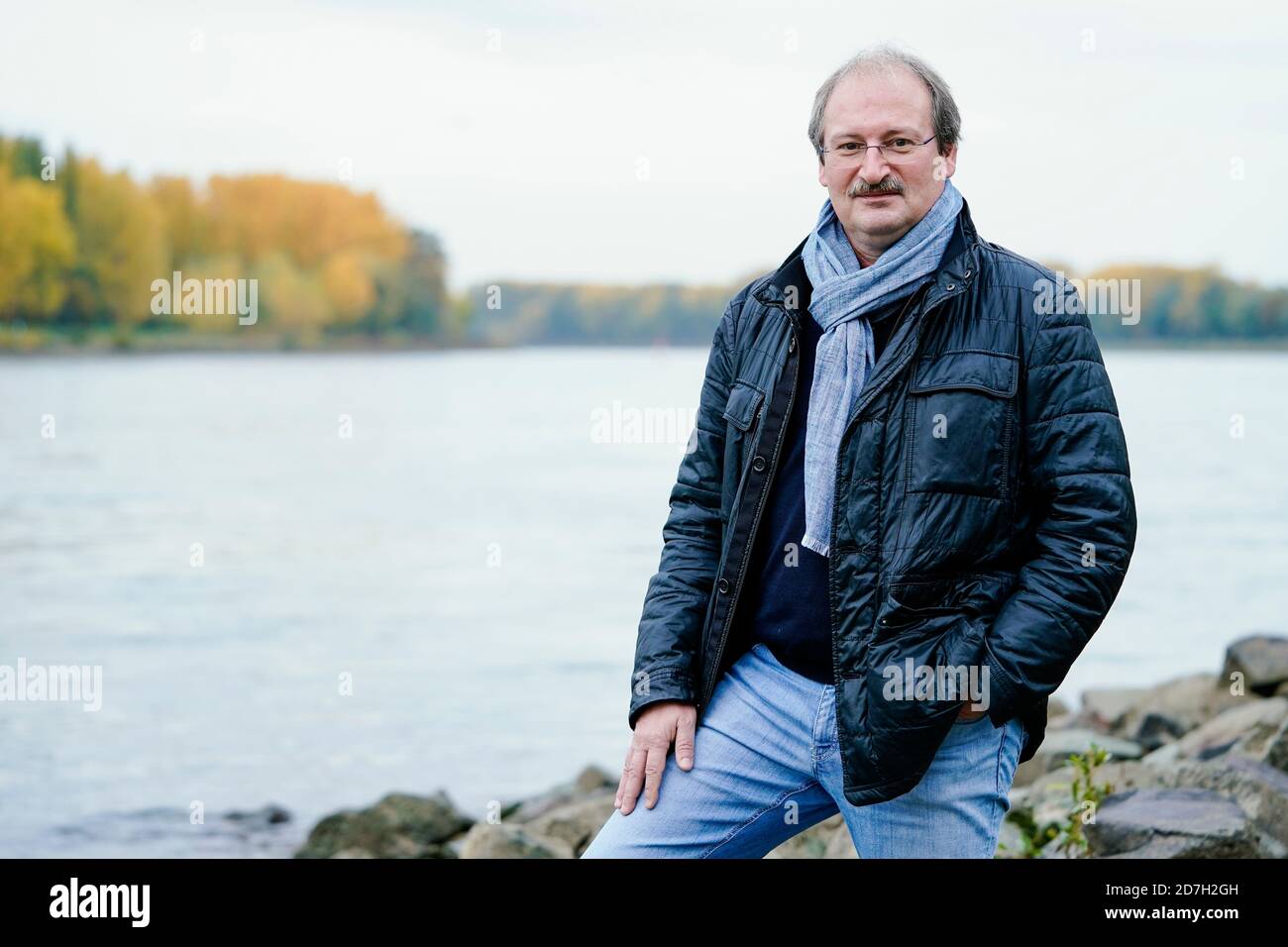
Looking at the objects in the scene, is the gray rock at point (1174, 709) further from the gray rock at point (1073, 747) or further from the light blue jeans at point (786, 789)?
the light blue jeans at point (786, 789)

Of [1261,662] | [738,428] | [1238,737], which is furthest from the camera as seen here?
[1261,662]

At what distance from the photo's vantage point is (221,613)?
14.7m

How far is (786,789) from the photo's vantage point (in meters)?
2.54

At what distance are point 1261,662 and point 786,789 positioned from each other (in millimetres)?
6238

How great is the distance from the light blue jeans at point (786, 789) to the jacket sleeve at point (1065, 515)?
15 cm

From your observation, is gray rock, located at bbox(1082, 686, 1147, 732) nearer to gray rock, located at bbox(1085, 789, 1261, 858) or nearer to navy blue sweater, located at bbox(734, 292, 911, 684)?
gray rock, located at bbox(1085, 789, 1261, 858)

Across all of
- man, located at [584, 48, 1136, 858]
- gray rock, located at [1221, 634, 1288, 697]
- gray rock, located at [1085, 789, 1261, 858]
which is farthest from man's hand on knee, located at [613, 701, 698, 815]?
gray rock, located at [1221, 634, 1288, 697]

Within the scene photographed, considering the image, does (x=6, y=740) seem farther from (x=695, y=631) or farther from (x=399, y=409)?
(x=399, y=409)

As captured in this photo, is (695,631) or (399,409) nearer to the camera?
(695,631)

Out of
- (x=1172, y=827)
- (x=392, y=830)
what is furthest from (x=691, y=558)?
(x=392, y=830)

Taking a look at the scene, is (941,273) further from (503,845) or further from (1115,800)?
(503,845)

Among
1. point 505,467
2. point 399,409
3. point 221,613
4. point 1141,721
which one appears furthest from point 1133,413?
point 1141,721

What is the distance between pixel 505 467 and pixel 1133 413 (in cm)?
1677

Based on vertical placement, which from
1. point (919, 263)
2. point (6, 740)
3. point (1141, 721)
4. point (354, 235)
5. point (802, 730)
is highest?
point (354, 235)
